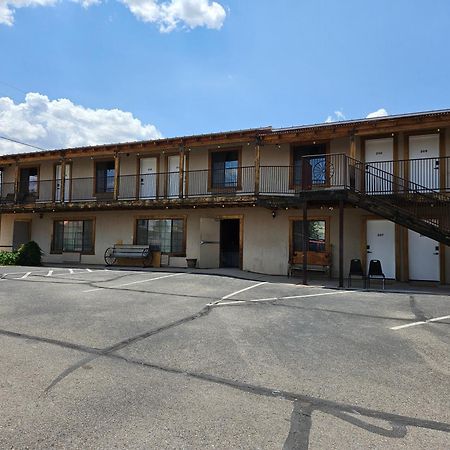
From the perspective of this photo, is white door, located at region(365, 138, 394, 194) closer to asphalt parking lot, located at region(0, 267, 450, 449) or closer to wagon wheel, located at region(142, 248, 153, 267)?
asphalt parking lot, located at region(0, 267, 450, 449)

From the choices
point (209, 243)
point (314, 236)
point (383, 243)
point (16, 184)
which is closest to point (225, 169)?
point (209, 243)

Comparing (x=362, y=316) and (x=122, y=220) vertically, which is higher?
(x=122, y=220)

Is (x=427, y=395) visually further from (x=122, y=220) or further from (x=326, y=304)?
(x=122, y=220)

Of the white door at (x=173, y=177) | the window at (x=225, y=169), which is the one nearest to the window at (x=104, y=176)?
the white door at (x=173, y=177)

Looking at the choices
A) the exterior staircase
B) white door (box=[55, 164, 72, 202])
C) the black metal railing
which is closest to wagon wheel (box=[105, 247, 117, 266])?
the black metal railing

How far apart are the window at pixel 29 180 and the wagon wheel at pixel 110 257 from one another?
19.3ft

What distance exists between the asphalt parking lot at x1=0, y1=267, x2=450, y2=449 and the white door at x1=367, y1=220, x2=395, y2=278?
5134 millimetres

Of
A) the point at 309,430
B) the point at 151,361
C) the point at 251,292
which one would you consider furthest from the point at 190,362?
the point at 251,292

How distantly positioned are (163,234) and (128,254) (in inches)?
69.2

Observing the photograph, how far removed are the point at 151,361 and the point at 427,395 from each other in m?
2.91

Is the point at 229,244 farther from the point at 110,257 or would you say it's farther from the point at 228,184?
the point at 110,257

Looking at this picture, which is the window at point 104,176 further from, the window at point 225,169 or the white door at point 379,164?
the white door at point 379,164

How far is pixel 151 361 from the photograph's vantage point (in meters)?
4.33

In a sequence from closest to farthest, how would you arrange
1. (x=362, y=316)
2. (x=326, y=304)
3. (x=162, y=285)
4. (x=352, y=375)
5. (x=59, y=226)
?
(x=352, y=375)
(x=362, y=316)
(x=326, y=304)
(x=162, y=285)
(x=59, y=226)
